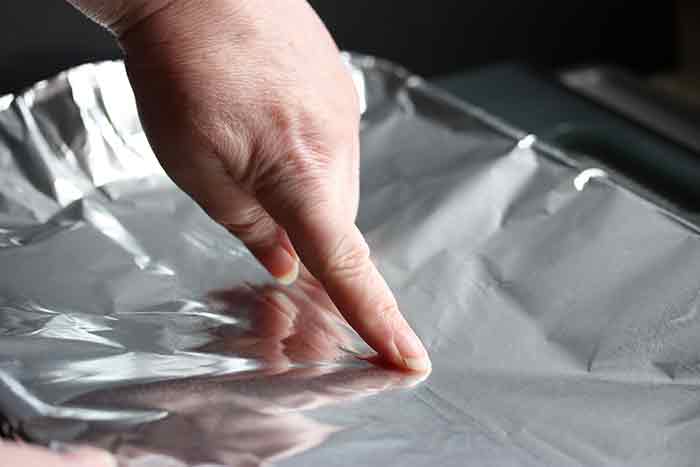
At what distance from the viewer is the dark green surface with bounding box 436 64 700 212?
0.96m

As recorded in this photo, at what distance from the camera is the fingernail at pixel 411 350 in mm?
689

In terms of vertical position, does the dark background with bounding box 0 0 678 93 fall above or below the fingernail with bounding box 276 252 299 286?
above

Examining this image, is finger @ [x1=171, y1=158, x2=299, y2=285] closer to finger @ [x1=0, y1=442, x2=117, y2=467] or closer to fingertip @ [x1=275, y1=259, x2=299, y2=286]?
fingertip @ [x1=275, y1=259, x2=299, y2=286]

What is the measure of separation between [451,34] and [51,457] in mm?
846

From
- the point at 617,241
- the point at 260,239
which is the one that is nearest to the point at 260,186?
the point at 260,239

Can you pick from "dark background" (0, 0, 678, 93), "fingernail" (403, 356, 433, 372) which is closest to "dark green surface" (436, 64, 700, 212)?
"dark background" (0, 0, 678, 93)

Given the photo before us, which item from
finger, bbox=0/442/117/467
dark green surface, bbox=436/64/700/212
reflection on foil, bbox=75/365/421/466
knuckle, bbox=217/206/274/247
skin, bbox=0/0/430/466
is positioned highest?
skin, bbox=0/0/430/466

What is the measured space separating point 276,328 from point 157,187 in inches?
8.9

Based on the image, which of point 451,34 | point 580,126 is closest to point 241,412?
point 580,126

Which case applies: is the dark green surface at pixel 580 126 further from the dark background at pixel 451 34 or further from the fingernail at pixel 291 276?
the fingernail at pixel 291 276

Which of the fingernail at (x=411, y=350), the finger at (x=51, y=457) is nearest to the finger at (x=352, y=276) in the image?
the fingernail at (x=411, y=350)

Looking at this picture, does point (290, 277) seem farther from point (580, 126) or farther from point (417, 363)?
point (580, 126)

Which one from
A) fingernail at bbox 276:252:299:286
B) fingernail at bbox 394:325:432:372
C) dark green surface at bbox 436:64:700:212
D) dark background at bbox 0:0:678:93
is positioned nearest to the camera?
fingernail at bbox 394:325:432:372

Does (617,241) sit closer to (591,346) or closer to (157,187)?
(591,346)
